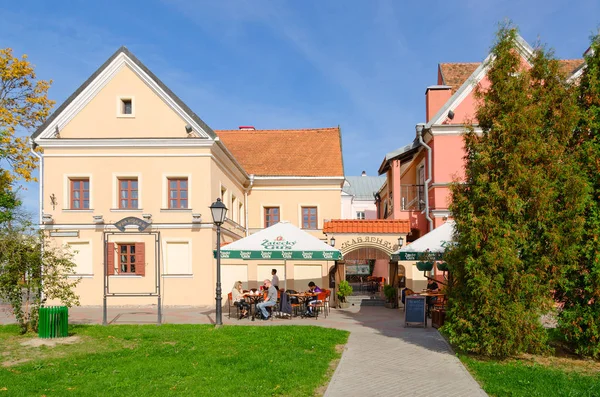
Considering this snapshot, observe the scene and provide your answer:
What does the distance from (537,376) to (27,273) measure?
12510mm

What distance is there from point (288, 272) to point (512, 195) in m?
16.2

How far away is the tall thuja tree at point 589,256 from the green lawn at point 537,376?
1.89 feet

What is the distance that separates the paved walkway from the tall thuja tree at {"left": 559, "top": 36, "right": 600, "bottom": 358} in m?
2.46

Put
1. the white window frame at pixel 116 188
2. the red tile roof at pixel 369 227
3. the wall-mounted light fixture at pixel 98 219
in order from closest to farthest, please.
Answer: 1. the red tile roof at pixel 369 227
2. the wall-mounted light fixture at pixel 98 219
3. the white window frame at pixel 116 188

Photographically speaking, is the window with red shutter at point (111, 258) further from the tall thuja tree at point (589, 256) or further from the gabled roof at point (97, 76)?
the tall thuja tree at point (589, 256)

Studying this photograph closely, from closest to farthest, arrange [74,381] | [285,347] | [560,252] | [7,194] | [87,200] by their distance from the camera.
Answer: [74,381] < [560,252] < [285,347] < [87,200] < [7,194]

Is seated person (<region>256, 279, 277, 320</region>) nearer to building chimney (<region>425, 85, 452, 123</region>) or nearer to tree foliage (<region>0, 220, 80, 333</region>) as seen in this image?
tree foliage (<region>0, 220, 80, 333</region>)

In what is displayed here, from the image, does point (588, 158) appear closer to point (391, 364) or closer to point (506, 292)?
point (506, 292)

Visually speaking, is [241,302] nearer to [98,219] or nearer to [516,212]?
[98,219]

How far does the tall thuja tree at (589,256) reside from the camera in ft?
33.3

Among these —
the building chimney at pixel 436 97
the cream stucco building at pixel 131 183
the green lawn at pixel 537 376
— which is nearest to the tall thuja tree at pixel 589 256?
the green lawn at pixel 537 376

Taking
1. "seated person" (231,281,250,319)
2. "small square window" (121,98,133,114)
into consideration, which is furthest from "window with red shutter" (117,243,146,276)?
"seated person" (231,281,250,319)

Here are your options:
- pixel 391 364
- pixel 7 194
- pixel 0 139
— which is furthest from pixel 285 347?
pixel 7 194

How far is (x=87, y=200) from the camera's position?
22812 millimetres
